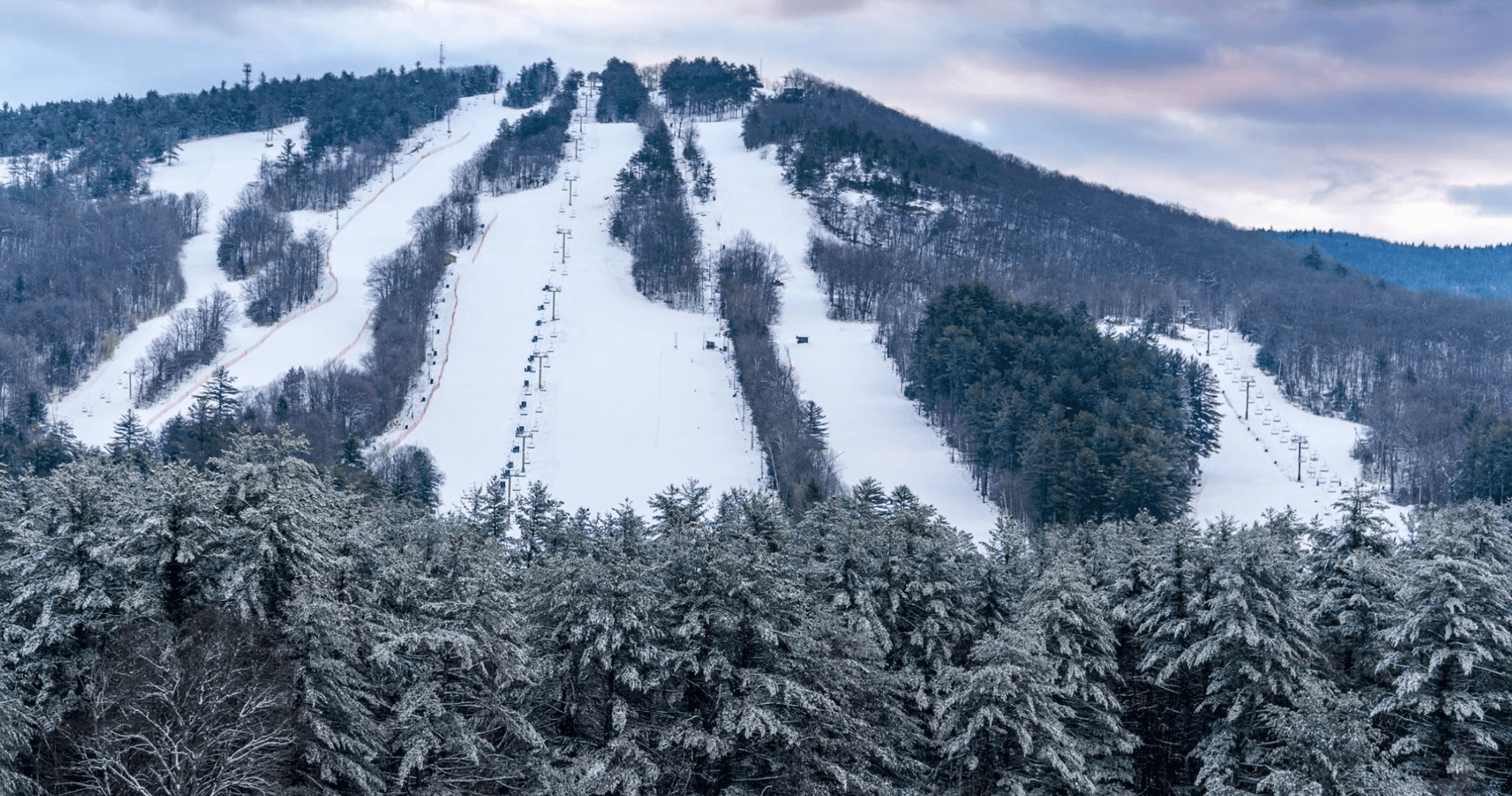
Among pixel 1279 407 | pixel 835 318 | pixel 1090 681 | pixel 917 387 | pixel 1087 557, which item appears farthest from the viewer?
pixel 835 318

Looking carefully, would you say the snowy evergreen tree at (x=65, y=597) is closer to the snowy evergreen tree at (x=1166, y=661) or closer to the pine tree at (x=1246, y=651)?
the snowy evergreen tree at (x=1166, y=661)

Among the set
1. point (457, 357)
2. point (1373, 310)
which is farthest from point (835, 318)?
point (1373, 310)

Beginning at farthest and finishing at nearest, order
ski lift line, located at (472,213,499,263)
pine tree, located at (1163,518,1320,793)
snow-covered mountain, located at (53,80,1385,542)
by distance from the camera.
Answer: ski lift line, located at (472,213,499,263) → snow-covered mountain, located at (53,80,1385,542) → pine tree, located at (1163,518,1320,793)

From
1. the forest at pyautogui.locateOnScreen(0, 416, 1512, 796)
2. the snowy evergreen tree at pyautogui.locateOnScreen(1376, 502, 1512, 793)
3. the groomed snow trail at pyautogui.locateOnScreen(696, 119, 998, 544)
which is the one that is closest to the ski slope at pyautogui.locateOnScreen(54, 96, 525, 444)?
the groomed snow trail at pyautogui.locateOnScreen(696, 119, 998, 544)

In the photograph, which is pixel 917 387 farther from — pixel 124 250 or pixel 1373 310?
pixel 124 250

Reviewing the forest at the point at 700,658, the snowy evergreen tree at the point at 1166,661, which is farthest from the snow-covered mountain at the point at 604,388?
the forest at the point at 700,658

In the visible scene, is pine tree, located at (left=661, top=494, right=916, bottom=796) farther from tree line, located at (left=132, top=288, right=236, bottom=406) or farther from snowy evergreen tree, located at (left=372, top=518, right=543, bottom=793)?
tree line, located at (left=132, top=288, right=236, bottom=406)
